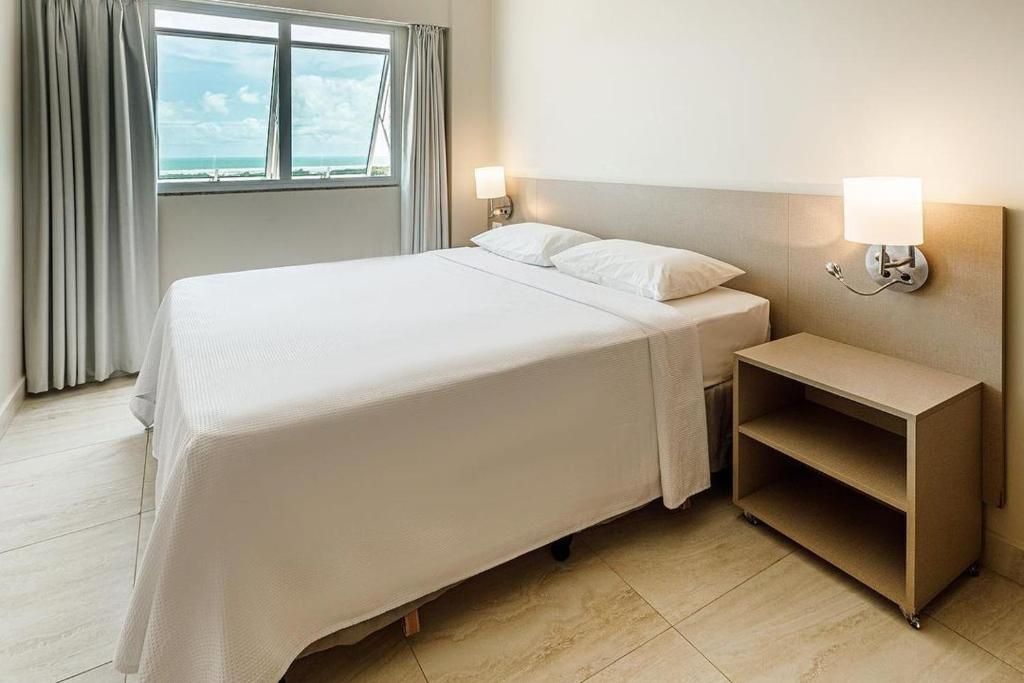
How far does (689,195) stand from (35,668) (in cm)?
272

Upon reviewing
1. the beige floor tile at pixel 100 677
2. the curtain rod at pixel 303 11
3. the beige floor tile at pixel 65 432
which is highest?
the curtain rod at pixel 303 11

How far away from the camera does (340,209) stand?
3957 millimetres

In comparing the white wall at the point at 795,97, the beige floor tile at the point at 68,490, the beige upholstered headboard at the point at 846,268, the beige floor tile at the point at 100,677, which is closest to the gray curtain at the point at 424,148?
the white wall at the point at 795,97

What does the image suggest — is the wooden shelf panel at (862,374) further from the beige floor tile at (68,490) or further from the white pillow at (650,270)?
the beige floor tile at (68,490)

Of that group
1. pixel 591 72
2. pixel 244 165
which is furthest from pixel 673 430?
pixel 244 165

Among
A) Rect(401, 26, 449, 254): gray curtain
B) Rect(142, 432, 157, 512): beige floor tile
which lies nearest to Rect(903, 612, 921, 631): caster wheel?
Rect(142, 432, 157, 512): beige floor tile

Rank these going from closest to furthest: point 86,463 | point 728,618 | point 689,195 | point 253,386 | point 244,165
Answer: point 253,386 → point 728,618 → point 86,463 → point 689,195 → point 244,165

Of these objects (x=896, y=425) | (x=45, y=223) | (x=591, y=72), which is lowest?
(x=896, y=425)

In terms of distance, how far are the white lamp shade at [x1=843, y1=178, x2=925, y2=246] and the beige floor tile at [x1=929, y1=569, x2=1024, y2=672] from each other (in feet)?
3.32

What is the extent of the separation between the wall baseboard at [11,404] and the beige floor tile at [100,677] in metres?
1.76

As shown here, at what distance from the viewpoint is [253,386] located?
4.88 ft

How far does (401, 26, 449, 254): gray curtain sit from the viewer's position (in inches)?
156

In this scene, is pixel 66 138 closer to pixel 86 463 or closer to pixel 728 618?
pixel 86 463

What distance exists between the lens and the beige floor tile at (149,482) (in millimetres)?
2232
